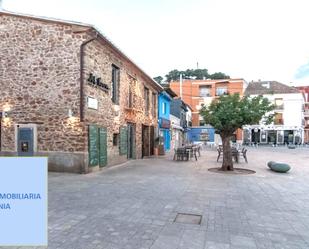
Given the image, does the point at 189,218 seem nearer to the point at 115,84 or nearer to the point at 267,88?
the point at 115,84

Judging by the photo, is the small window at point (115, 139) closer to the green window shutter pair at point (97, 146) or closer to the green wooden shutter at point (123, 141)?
the green wooden shutter at point (123, 141)

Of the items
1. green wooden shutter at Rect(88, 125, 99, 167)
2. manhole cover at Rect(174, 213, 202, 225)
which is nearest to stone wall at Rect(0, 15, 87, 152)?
green wooden shutter at Rect(88, 125, 99, 167)

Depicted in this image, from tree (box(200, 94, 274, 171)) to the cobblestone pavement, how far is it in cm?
271

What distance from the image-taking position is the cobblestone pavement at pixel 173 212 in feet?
14.6

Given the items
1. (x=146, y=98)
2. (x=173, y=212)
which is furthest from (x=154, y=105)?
(x=173, y=212)

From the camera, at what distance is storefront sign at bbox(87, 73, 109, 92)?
11.4 meters

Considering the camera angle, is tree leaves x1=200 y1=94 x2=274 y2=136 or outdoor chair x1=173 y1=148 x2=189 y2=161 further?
outdoor chair x1=173 y1=148 x2=189 y2=161

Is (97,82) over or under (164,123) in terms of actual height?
over

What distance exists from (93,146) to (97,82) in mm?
2609

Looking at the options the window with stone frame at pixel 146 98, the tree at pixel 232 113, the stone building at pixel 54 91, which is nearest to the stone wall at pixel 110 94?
the stone building at pixel 54 91

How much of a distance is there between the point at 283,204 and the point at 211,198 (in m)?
1.66

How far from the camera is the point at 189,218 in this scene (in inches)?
224

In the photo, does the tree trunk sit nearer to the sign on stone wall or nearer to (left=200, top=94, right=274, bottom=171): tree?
(left=200, top=94, right=274, bottom=171): tree

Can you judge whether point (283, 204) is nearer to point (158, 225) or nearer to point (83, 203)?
point (158, 225)
